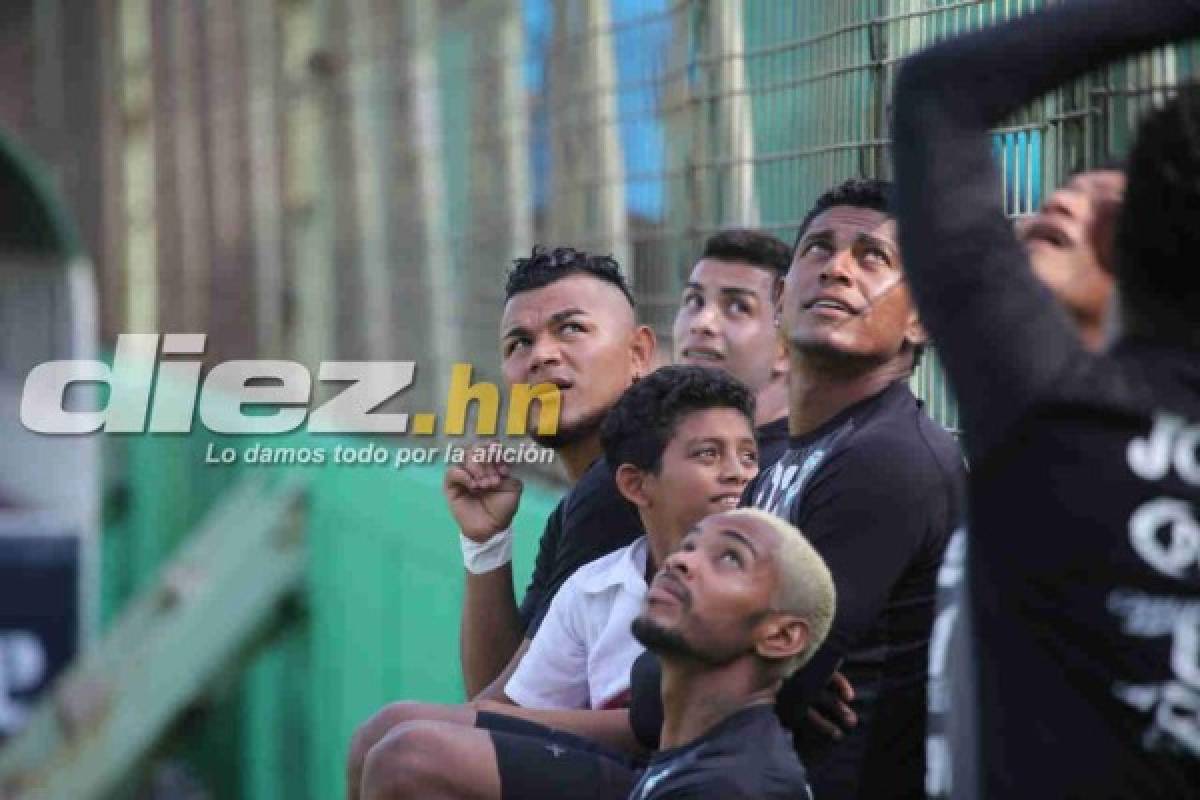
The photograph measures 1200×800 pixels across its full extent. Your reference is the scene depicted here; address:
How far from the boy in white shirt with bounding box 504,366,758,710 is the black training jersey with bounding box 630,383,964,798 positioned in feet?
1.20

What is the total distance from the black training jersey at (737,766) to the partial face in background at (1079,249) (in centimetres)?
92

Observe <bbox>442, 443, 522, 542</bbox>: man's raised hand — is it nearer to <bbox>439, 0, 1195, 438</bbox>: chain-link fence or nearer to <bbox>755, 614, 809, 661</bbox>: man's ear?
<bbox>439, 0, 1195, 438</bbox>: chain-link fence

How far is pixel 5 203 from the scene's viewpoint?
12.6 m

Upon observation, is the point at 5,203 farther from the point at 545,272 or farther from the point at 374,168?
the point at 545,272

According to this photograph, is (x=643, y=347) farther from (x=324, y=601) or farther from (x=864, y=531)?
(x=324, y=601)

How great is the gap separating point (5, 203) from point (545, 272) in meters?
8.11

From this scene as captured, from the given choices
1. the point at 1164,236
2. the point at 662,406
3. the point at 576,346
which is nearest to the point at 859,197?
the point at 662,406

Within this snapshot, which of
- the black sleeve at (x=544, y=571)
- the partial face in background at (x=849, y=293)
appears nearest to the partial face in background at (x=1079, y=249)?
the partial face in background at (x=849, y=293)

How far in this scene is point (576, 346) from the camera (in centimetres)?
493

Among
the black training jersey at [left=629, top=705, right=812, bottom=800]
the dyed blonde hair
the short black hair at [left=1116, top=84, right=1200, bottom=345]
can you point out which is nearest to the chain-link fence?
the dyed blonde hair

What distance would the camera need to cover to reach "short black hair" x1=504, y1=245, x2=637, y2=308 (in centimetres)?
505

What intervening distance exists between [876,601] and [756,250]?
74.1 inches

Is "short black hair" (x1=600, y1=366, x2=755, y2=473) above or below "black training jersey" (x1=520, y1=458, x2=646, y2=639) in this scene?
above

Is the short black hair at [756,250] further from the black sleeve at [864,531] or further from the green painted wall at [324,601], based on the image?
the black sleeve at [864,531]
